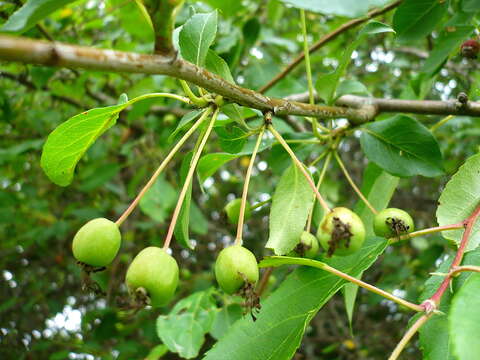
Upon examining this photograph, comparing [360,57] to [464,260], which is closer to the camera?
[464,260]

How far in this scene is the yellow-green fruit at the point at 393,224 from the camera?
1.25 m

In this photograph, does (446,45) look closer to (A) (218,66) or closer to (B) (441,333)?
(A) (218,66)

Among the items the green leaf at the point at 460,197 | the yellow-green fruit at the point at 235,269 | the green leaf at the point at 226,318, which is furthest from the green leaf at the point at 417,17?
the green leaf at the point at 226,318

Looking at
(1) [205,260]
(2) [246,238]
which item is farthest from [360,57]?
(1) [205,260]

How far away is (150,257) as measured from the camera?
966 millimetres

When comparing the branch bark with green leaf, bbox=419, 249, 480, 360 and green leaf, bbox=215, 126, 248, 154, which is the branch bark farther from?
green leaf, bbox=419, 249, 480, 360

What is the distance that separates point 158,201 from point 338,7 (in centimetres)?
263

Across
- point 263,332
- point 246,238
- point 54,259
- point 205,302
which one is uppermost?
point 263,332

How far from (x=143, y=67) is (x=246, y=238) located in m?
3.79

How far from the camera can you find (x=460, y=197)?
127cm

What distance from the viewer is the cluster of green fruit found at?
3.14 feet

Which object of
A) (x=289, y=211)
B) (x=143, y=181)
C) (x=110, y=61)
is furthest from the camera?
(x=143, y=181)

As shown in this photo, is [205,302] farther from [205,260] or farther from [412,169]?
[205,260]

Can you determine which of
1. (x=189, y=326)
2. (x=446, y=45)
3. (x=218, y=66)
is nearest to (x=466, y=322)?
(x=218, y=66)
